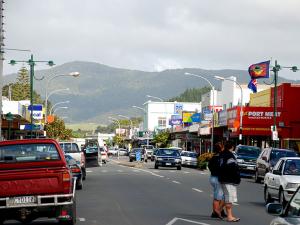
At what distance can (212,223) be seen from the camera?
17.0 meters

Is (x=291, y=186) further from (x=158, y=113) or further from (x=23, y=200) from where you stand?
(x=158, y=113)

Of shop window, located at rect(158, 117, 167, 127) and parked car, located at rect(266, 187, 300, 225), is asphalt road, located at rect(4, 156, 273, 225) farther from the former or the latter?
shop window, located at rect(158, 117, 167, 127)

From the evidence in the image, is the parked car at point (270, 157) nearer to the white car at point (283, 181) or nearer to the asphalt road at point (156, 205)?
the asphalt road at point (156, 205)

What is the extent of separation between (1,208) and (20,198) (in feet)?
1.30

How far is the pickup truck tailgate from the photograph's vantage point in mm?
14008

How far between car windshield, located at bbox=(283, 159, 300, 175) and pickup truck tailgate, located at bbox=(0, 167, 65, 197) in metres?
9.17

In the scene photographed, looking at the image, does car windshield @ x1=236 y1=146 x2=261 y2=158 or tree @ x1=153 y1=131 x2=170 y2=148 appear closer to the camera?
car windshield @ x1=236 y1=146 x2=261 y2=158

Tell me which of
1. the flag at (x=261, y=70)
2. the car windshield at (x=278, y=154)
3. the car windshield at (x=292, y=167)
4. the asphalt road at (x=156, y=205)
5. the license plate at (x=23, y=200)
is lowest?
the asphalt road at (x=156, y=205)

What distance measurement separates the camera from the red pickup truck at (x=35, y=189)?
1402cm

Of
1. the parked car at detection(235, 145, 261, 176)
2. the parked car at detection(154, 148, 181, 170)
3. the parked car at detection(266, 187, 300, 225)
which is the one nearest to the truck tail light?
the parked car at detection(266, 187, 300, 225)

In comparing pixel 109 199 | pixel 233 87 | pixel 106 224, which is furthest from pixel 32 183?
pixel 233 87

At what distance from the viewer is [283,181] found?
20.5 m

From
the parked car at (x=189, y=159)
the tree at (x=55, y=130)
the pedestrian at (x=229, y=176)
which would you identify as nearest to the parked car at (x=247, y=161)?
the parked car at (x=189, y=159)

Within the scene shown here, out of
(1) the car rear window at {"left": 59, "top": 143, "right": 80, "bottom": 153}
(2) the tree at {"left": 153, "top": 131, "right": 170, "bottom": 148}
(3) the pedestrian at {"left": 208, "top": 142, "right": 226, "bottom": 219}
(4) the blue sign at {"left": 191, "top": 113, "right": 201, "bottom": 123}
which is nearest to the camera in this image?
(3) the pedestrian at {"left": 208, "top": 142, "right": 226, "bottom": 219}
